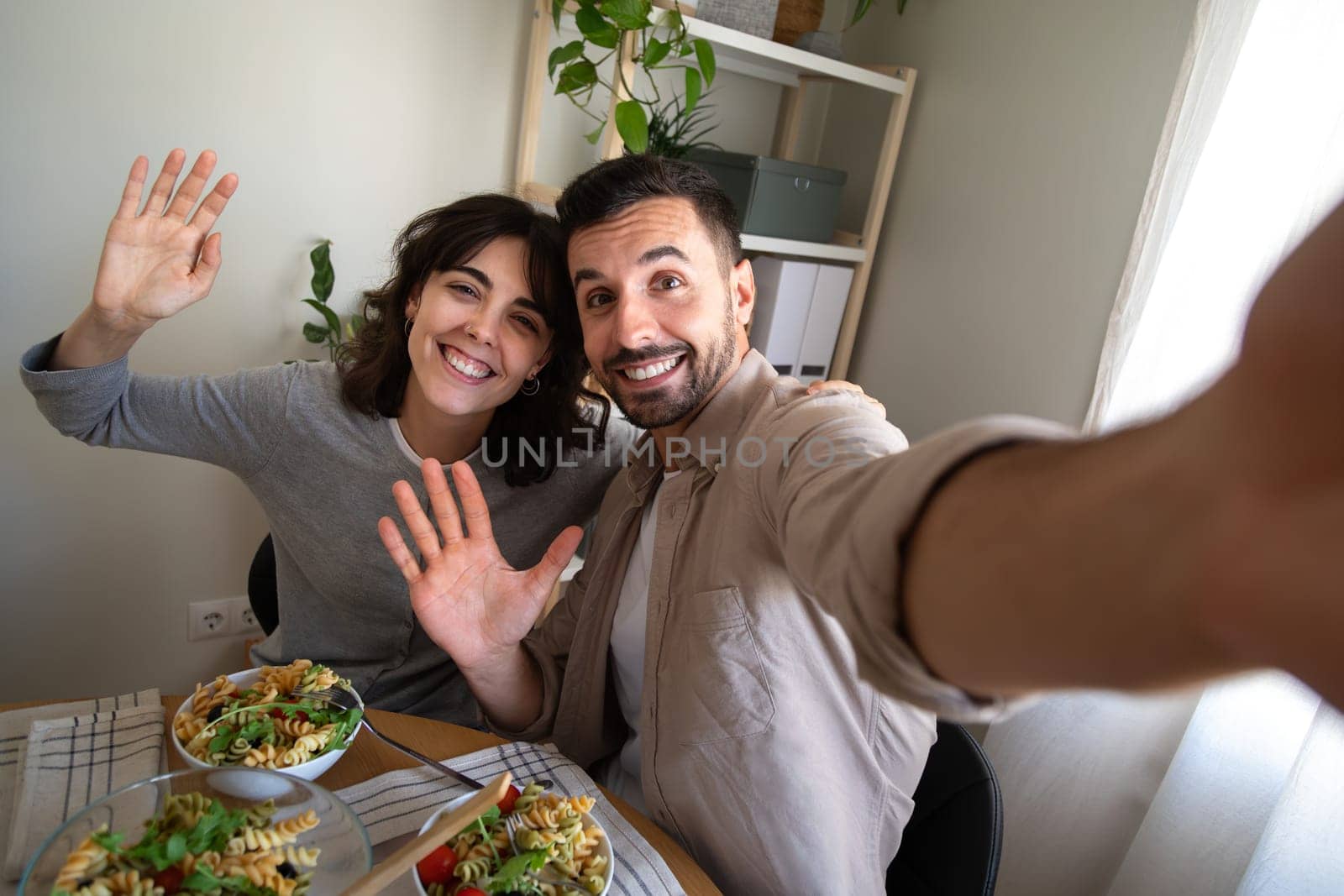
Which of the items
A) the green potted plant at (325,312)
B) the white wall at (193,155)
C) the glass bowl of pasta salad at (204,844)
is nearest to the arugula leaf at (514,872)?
the glass bowl of pasta salad at (204,844)

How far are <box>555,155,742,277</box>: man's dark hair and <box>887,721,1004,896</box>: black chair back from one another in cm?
74

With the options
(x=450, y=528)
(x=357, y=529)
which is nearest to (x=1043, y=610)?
(x=450, y=528)

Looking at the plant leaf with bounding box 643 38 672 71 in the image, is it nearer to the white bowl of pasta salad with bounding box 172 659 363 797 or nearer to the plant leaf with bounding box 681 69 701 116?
the plant leaf with bounding box 681 69 701 116

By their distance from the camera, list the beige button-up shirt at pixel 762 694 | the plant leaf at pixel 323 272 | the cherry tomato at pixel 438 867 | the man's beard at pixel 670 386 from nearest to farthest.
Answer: the cherry tomato at pixel 438 867 < the beige button-up shirt at pixel 762 694 < the man's beard at pixel 670 386 < the plant leaf at pixel 323 272

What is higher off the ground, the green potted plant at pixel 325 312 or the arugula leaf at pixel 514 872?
the green potted plant at pixel 325 312

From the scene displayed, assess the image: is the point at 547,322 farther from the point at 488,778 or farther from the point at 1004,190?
the point at 1004,190

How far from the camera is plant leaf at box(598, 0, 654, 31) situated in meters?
1.47

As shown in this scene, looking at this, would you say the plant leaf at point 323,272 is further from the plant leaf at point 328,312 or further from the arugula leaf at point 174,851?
the arugula leaf at point 174,851

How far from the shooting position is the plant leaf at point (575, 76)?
1.63 metres

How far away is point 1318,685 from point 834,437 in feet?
1.44

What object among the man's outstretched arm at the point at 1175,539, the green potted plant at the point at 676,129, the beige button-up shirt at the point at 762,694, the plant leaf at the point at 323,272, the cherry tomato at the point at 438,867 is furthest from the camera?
the green potted plant at the point at 676,129

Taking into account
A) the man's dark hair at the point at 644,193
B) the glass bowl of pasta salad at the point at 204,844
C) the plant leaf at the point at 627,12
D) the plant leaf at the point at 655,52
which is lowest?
the glass bowl of pasta salad at the point at 204,844

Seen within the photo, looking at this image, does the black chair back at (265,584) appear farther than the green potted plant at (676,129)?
No

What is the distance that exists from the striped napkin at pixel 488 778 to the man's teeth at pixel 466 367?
0.54 meters
